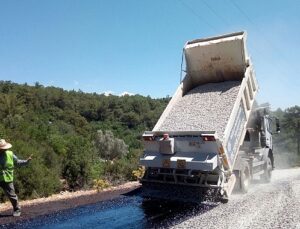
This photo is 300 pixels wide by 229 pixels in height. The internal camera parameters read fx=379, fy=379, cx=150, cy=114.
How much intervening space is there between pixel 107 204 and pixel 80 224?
1992mm

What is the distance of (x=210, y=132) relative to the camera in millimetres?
8500

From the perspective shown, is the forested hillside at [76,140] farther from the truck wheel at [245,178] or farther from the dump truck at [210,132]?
the truck wheel at [245,178]

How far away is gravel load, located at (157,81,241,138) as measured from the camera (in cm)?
952

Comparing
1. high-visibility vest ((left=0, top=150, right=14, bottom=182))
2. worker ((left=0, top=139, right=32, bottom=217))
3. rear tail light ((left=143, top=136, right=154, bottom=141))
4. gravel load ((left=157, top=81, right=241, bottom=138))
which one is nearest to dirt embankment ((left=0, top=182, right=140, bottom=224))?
worker ((left=0, top=139, right=32, bottom=217))

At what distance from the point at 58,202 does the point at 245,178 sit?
4947 mm

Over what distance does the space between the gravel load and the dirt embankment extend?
247 centimetres

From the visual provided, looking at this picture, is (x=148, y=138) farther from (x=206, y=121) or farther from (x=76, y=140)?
(x=76, y=140)

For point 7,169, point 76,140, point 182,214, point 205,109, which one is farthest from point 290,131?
point 7,169

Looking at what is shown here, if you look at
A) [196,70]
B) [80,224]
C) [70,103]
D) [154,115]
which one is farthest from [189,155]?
[70,103]

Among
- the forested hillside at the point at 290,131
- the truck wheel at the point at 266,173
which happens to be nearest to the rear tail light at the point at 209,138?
the truck wheel at the point at 266,173

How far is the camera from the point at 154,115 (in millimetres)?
55750

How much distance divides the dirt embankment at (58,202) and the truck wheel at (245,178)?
3313 millimetres

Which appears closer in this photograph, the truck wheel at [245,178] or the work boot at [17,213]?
the work boot at [17,213]

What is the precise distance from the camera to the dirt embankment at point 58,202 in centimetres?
787
